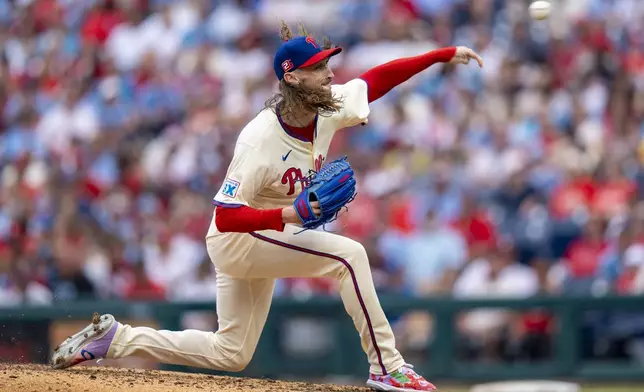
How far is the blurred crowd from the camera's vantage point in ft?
35.4

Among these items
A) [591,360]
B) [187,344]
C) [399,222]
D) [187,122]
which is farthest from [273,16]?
[187,344]

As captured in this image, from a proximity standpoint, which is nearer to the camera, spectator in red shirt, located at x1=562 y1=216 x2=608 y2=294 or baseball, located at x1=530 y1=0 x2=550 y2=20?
baseball, located at x1=530 y1=0 x2=550 y2=20

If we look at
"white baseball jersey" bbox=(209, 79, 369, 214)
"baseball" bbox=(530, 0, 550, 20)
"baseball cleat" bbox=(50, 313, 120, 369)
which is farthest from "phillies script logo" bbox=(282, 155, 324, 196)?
"baseball" bbox=(530, 0, 550, 20)

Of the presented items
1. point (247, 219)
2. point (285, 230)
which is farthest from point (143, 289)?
point (247, 219)

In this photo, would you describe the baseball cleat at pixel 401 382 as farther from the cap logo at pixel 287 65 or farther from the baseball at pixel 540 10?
the baseball at pixel 540 10

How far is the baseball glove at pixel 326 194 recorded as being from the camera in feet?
18.4

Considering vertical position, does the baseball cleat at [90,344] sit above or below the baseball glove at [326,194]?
below

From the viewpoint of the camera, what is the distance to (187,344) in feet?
21.1

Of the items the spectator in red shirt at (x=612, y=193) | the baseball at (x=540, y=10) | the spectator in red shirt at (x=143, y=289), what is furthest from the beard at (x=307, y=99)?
the spectator in red shirt at (x=143, y=289)

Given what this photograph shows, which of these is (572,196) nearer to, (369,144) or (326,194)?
(369,144)

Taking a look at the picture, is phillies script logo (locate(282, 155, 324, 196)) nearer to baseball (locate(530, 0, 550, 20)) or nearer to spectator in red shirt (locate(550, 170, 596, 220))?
baseball (locate(530, 0, 550, 20))

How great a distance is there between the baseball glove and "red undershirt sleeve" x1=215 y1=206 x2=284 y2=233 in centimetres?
12

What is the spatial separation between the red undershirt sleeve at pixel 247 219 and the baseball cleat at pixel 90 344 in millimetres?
1117

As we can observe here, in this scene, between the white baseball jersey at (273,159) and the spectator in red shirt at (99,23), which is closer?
the white baseball jersey at (273,159)
